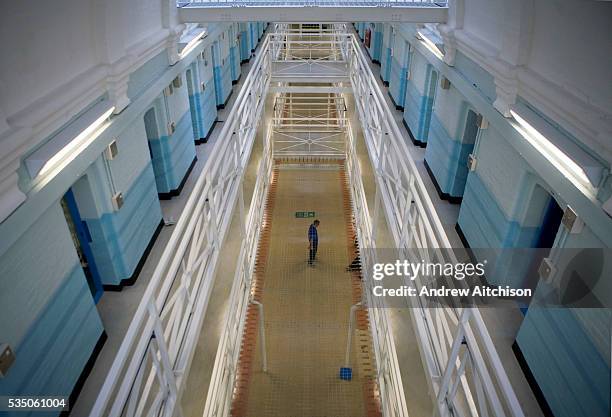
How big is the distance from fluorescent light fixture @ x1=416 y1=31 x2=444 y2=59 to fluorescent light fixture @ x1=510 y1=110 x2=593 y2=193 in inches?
171

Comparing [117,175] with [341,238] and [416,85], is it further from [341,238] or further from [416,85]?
[416,85]

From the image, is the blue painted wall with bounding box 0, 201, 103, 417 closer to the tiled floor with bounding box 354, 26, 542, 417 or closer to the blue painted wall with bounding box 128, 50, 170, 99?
the blue painted wall with bounding box 128, 50, 170, 99

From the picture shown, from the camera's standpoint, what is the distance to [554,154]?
4.95 metres

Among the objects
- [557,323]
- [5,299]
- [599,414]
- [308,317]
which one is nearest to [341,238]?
[308,317]

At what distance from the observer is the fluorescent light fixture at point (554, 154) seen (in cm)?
448

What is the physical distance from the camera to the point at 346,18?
8.24 metres

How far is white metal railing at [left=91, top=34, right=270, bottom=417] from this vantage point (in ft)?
10.1

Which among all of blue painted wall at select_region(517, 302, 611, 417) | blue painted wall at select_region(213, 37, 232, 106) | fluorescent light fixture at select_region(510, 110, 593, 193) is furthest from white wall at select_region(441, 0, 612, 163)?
blue painted wall at select_region(213, 37, 232, 106)

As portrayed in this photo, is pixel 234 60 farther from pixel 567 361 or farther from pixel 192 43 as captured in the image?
pixel 567 361

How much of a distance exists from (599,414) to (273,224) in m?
8.15

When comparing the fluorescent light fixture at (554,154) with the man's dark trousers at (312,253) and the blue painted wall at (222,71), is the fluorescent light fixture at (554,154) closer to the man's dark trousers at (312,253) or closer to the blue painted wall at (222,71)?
the man's dark trousers at (312,253)

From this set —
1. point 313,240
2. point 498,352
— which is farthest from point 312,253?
point 498,352

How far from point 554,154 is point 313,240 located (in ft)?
17.8

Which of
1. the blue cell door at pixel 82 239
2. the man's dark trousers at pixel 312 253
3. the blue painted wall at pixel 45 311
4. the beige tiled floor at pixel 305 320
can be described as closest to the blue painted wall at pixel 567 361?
the beige tiled floor at pixel 305 320
